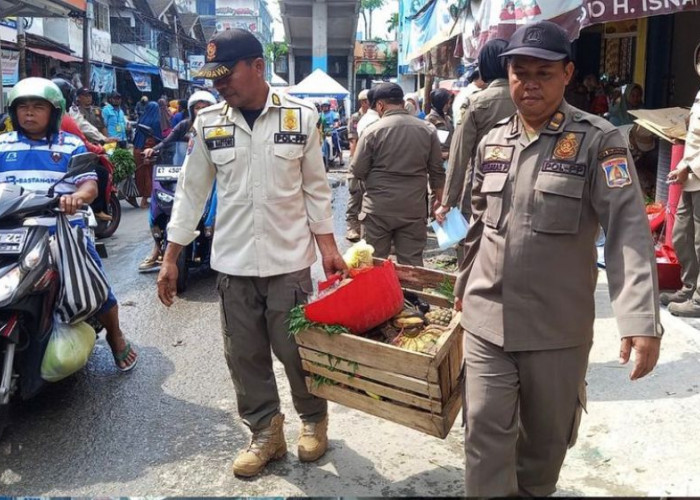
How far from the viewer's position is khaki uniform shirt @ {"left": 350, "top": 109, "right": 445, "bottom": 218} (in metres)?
5.50

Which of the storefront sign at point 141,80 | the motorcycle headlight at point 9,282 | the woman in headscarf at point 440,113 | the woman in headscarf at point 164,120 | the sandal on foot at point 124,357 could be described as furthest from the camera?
the storefront sign at point 141,80

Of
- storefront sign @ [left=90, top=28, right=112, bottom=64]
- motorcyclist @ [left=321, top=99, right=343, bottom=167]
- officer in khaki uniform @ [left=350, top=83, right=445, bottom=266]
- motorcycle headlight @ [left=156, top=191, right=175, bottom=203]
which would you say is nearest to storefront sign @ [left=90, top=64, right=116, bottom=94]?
storefront sign @ [left=90, top=28, right=112, bottom=64]

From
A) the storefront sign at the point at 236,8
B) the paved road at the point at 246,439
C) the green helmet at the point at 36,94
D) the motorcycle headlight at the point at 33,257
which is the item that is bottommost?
the paved road at the point at 246,439

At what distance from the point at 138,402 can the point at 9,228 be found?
128cm

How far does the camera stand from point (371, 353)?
9.27 feet

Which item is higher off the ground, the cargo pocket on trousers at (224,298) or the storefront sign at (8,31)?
the storefront sign at (8,31)

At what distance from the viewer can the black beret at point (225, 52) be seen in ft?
10.1

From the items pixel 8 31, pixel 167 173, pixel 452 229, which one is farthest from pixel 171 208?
pixel 8 31

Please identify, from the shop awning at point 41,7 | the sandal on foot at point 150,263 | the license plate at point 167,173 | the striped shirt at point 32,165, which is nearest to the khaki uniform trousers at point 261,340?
the striped shirt at point 32,165

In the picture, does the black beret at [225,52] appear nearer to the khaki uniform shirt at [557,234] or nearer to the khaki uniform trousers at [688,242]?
the khaki uniform shirt at [557,234]

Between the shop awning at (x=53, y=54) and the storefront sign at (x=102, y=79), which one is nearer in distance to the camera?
the shop awning at (x=53, y=54)

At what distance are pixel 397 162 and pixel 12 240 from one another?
288 cm

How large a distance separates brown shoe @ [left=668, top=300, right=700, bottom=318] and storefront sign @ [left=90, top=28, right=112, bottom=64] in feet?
88.6

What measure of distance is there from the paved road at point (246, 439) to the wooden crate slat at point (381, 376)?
24.9 inches
